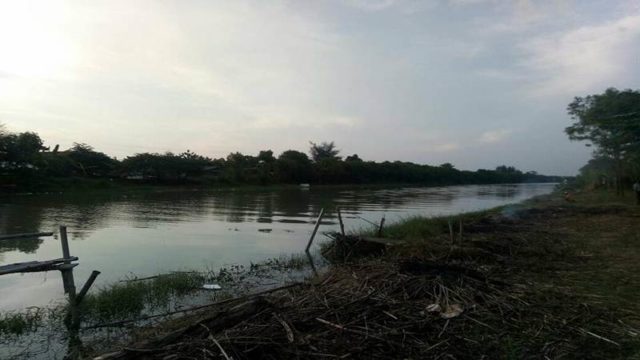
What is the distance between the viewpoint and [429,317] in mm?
5598

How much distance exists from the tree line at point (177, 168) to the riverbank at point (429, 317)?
4686cm

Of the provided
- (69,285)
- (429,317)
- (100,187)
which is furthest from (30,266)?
(100,187)

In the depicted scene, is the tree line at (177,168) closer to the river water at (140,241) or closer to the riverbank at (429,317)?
the river water at (140,241)

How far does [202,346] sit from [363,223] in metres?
19.7

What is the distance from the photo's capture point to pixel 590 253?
10.8 meters

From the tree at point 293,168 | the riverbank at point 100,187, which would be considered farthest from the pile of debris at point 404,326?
the tree at point 293,168

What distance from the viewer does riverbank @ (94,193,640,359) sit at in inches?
183

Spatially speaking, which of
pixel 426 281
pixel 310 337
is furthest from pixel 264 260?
pixel 310 337

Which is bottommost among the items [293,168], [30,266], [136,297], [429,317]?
[136,297]

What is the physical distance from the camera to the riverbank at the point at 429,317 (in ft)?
15.3

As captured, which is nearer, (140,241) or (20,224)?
(140,241)

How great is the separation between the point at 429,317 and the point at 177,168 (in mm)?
65167

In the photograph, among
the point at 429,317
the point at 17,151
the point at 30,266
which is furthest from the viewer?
the point at 17,151

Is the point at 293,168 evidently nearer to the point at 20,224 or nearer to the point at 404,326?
the point at 20,224
